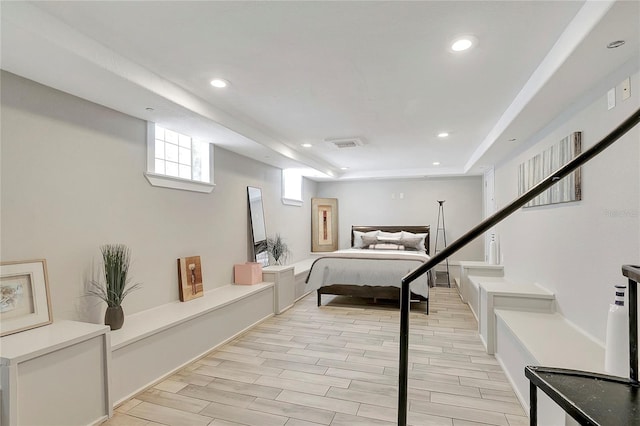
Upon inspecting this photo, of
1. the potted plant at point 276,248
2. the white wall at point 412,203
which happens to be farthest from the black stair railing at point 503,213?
the white wall at point 412,203

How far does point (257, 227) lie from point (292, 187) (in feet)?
5.99

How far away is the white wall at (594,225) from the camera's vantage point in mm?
1832

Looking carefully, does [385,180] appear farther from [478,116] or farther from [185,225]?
[185,225]

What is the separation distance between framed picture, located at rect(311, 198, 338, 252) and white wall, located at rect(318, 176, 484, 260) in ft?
0.91

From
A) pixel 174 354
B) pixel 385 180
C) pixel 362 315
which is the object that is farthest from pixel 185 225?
pixel 385 180

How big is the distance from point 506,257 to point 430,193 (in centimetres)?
307

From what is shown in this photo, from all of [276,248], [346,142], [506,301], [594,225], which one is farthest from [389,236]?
[594,225]

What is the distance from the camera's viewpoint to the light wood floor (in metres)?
2.12

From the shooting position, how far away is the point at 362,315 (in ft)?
14.5

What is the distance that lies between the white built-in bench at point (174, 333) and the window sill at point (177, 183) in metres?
1.23

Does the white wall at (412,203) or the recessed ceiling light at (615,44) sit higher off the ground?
the recessed ceiling light at (615,44)

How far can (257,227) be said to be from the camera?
5.03m

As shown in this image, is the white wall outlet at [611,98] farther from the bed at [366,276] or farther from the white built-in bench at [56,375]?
the white built-in bench at [56,375]

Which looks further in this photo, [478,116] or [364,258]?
[364,258]
